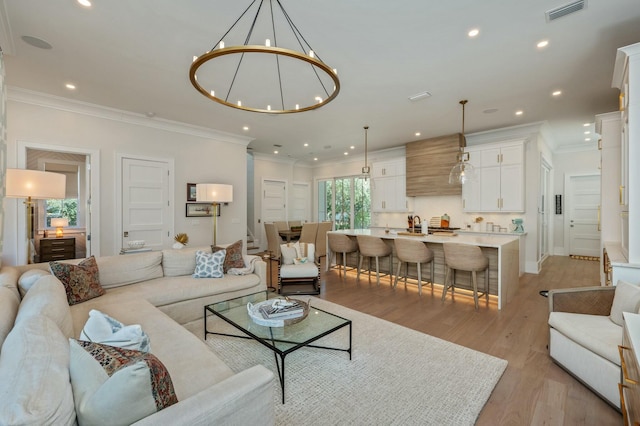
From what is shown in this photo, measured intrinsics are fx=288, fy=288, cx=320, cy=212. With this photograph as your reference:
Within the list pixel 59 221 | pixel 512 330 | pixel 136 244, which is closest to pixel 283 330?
pixel 512 330

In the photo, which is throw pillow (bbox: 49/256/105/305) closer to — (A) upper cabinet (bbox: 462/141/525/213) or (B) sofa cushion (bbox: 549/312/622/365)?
(B) sofa cushion (bbox: 549/312/622/365)

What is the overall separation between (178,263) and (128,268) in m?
0.53

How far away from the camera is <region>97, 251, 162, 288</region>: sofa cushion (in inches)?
124

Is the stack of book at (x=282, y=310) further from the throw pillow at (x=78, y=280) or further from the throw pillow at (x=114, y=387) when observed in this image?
the throw pillow at (x=78, y=280)

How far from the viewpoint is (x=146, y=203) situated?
204 inches

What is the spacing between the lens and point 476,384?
2.11 m

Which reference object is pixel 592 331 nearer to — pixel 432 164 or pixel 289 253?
pixel 289 253

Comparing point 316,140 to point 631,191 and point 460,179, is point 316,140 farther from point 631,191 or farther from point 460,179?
point 631,191

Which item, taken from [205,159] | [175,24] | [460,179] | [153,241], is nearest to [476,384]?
[460,179]

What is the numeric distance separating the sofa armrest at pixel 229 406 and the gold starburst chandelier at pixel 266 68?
1.81m

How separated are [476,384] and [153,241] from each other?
531 cm

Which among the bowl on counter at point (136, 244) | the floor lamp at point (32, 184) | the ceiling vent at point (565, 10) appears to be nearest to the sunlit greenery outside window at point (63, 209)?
the bowl on counter at point (136, 244)

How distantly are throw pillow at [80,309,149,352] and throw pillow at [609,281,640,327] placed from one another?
3.11 m

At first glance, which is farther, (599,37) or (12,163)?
(12,163)
